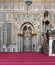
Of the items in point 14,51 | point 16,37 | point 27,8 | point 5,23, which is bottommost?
point 14,51

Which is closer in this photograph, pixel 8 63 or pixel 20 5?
pixel 8 63

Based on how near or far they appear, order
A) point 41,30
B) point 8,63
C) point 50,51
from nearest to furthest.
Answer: point 8,63, point 50,51, point 41,30

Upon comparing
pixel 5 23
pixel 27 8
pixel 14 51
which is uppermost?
pixel 27 8

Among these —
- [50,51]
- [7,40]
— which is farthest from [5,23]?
[50,51]

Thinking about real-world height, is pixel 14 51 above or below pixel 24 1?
below

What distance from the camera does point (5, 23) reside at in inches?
337

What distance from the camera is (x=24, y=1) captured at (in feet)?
28.2

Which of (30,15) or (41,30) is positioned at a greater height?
(30,15)

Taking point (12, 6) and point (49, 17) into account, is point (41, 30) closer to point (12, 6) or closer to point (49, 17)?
point (49, 17)

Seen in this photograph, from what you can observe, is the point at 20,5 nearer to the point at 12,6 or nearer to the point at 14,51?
the point at 12,6

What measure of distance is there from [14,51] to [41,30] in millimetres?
1347

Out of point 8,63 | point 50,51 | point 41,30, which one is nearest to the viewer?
point 8,63

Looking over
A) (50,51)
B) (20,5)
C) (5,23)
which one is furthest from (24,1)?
(50,51)

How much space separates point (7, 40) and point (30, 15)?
4.40 feet
